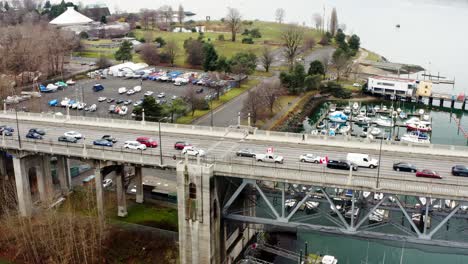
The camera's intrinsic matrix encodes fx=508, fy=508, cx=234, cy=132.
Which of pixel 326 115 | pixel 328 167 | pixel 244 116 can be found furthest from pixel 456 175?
pixel 326 115

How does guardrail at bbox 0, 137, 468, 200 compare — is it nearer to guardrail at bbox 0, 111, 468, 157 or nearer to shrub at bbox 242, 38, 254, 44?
guardrail at bbox 0, 111, 468, 157

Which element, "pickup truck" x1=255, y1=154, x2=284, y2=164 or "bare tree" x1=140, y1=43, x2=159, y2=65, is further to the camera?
"bare tree" x1=140, y1=43, x2=159, y2=65

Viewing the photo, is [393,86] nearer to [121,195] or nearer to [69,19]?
[121,195]

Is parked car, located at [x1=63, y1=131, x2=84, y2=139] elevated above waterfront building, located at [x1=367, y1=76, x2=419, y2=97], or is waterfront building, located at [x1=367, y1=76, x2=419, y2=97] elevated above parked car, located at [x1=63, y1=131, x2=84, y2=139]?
parked car, located at [x1=63, y1=131, x2=84, y2=139]

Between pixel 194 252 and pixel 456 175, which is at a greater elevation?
pixel 456 175

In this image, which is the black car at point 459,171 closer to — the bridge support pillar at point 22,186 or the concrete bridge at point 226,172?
the concrete bridge at point 226,172

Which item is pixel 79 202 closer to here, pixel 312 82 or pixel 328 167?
pixel 328 167

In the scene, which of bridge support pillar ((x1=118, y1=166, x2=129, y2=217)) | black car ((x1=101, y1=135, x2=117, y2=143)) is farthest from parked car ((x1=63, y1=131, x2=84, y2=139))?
bridge support pillar ((x1=118, y1=166, x2=129, y2=217))
